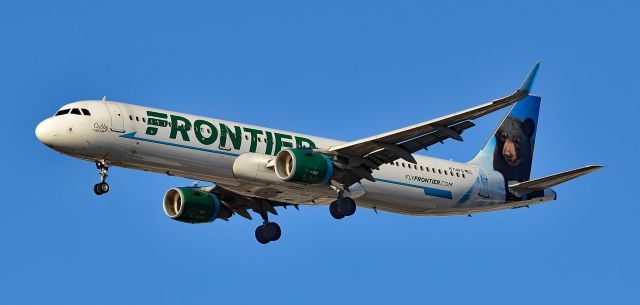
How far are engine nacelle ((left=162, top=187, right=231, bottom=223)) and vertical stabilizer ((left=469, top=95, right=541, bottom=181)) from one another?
13.5 meters

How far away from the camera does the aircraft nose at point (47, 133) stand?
4969 centimetres

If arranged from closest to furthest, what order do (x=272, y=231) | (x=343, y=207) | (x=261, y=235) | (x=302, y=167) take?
(x=302, y=167)
(x=343, y=207)
(x=272, y=231)
(x=261, y=235)

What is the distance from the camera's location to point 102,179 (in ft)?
166

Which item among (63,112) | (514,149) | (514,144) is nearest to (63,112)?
(63,112)

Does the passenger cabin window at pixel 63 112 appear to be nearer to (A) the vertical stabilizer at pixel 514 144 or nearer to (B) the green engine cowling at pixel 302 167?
(B) the green engine cowling at pixel 302 167

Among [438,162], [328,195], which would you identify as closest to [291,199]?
[328,195]

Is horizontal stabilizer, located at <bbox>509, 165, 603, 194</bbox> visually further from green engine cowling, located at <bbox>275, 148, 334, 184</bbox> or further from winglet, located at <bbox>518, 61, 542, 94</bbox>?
green engine cowling, located at <bbox>275, 148, 334, 184</bbox>

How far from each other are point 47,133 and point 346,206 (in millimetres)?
13038

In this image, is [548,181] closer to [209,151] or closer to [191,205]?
[209,151]

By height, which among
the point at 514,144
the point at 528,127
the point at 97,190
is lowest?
the point at 97,190

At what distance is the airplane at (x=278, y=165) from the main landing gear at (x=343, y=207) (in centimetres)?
4

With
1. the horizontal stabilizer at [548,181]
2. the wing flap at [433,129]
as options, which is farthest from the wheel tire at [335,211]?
the horizontal stabilizer at [548,181]

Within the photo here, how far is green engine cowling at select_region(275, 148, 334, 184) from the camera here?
168 ft

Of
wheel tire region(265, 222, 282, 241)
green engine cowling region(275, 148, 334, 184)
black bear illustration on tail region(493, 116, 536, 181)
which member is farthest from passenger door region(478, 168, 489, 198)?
green engine cowling region(275, 148, 334, 184)
